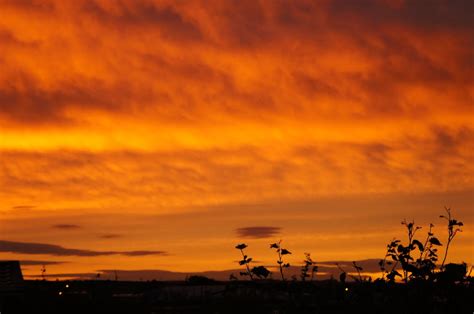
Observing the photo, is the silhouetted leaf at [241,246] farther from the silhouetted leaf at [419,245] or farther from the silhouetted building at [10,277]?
the silhouetted building at [10,277]

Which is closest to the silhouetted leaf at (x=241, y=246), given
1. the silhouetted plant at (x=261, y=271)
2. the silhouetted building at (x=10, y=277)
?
the silhouetted plant at (x=261, y=271)

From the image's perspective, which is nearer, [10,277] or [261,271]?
[261,271]

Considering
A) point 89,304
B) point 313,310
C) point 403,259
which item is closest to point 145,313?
point 89,304

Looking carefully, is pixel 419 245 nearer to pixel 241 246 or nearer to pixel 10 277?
pixel 241 246

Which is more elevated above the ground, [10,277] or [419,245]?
[10,277]

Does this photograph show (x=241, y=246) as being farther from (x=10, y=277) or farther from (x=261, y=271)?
(x=10, y=277)

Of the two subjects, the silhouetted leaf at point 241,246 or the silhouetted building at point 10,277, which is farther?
the silhouetted building at point 10,277

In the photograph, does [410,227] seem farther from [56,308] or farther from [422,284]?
[56,308]

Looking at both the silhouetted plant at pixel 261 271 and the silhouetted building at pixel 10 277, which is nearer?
the silhouetted plant at pixel 261 271

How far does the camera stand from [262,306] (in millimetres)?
19156

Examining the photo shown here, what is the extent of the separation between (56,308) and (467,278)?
555 inches

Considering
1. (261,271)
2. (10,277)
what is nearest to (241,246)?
(261,271)

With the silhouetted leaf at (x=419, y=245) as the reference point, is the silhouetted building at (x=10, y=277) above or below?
above

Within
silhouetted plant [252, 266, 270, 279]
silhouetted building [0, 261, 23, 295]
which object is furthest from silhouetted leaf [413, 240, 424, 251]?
silhouetted building [0, 261, 23, 295]
